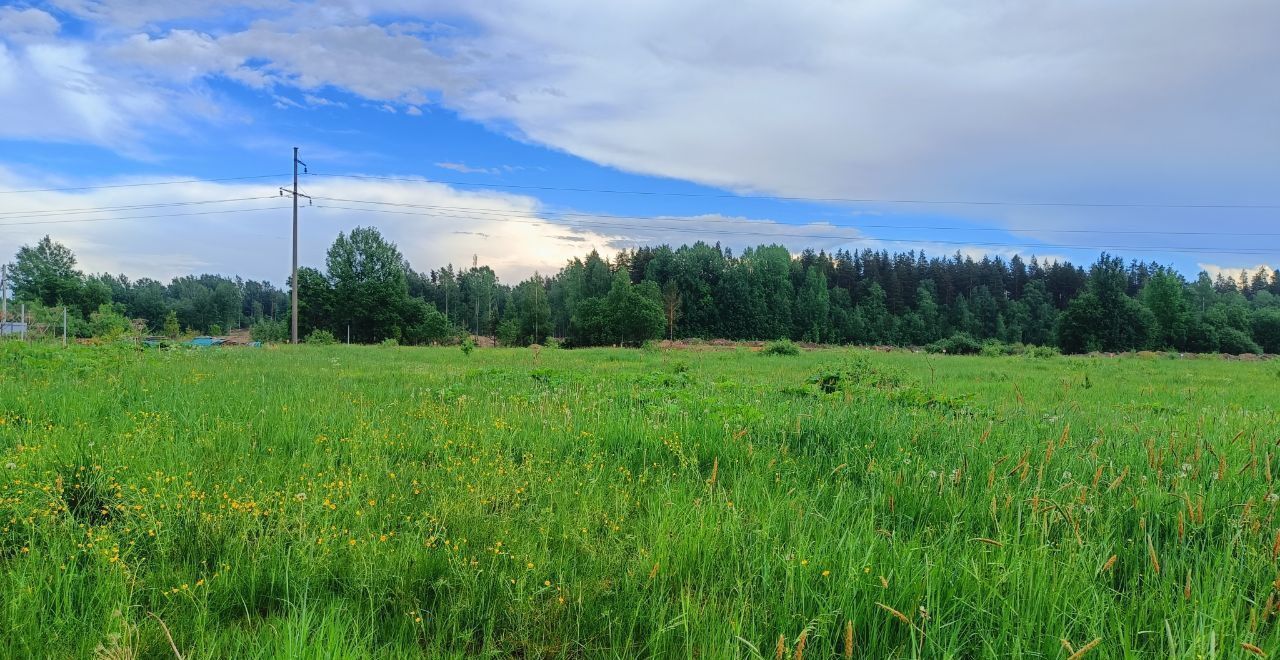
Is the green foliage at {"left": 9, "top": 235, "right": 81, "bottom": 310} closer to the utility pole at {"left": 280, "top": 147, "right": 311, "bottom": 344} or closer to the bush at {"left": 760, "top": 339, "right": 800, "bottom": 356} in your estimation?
the utility pole at {"left": 280, "top": 147, "right": 311, "bottom": 344}

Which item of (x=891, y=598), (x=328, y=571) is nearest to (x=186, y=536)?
(x=328, y=571)

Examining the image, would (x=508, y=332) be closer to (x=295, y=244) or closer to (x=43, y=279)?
(x=295, y=244)

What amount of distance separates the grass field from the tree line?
47236mm

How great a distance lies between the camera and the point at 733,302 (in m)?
93.9

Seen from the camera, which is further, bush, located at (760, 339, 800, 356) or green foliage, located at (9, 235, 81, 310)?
green foliage, located at (9, 235, 81, 310)

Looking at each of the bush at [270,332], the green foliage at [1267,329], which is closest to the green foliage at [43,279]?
the bush at [270,332]

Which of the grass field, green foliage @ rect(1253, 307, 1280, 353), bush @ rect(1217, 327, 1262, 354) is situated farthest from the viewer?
green foliage @ rect(1253, 307, 1280, 353)

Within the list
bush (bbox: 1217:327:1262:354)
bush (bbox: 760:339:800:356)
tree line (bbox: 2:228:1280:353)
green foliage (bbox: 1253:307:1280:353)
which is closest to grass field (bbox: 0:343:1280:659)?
bush (bbox: 760:339:800:356)

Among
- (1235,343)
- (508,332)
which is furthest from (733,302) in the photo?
(1235,343)

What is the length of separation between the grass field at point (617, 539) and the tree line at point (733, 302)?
47236 millimetres

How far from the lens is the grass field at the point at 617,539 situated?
241cm

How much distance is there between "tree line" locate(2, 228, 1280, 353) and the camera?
72438mm

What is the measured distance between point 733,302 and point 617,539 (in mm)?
91985

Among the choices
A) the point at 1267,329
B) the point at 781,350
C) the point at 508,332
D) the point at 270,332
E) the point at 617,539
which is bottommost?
the point at 270,332
